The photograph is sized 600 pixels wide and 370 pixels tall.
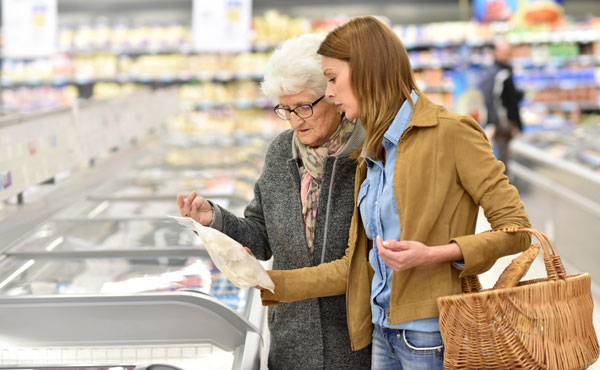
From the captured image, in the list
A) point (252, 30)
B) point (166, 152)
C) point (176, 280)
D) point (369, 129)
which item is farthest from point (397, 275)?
point (252, 30)

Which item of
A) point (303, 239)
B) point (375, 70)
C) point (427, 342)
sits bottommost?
point (427, 342)

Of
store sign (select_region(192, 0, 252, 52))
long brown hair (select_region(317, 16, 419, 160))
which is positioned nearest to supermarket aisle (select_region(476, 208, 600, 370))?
long brown hair (select_region(317, 16, 419, 160))

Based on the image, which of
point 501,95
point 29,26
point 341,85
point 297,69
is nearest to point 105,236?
point 297,69

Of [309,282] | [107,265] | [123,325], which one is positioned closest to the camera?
[309,282]

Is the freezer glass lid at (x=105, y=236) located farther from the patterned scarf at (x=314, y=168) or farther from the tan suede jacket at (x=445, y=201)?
the tan suede jacket at (x=445, y=201)

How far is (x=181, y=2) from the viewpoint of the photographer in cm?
972

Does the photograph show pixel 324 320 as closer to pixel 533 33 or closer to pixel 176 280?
pixel 176 280

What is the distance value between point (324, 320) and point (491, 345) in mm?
496

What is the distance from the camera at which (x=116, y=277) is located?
2035mm

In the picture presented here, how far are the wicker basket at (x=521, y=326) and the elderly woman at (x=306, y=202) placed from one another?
40 cm

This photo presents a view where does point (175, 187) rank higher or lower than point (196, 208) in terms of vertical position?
lower

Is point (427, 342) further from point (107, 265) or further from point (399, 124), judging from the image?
point (107, 265)

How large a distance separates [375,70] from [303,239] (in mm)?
476

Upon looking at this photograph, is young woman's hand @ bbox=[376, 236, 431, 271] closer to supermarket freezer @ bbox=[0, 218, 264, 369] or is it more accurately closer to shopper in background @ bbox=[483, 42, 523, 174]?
supermarket freezer @ bbox=[0, 218, 264, 369]
